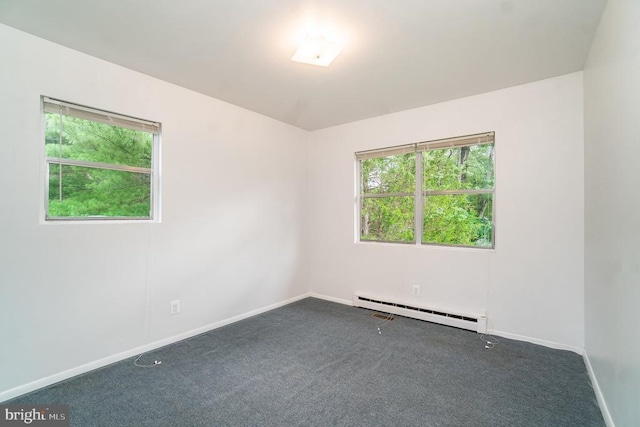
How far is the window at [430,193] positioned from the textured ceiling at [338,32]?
2.33 ft

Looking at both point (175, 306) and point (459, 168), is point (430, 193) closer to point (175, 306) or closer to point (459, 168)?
point (459, 168)

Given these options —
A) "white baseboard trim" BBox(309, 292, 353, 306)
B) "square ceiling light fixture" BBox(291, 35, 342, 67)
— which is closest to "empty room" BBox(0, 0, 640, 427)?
"square ceiling light fixture" BBox(291, 35, 342, 67)

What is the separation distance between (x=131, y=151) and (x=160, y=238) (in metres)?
0.85

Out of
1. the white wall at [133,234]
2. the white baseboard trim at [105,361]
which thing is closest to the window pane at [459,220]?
the white wall at [133,234]

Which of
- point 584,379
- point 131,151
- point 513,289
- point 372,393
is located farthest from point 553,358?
point 131,151

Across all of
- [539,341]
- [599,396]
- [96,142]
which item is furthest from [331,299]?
[96,142]

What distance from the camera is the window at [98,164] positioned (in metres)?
2.30

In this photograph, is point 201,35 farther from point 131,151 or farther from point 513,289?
point 513,289

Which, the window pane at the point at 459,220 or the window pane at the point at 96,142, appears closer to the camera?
the window pane at the point at 96,142

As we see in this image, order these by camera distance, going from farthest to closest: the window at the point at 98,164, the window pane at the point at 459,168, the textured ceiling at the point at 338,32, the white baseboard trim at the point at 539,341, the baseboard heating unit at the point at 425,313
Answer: the window pane at the point at 459,168, the baseboard heating unit at the point at 425,313, the white baseboard trim at the point at 539,341, the window at the point at 98,164, the textured ceiling at the point at 338,32

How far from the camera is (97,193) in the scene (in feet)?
8.33

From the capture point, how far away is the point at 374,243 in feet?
13.1

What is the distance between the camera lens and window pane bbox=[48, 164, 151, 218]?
232 cm

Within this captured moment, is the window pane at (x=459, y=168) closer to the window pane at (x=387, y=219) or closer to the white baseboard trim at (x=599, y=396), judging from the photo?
the window pane at (x=387, y=219)
